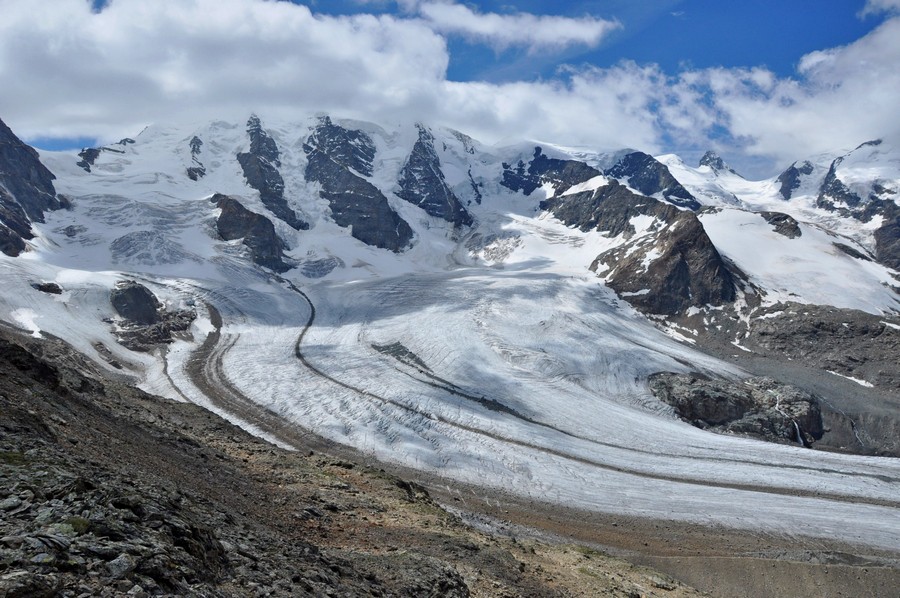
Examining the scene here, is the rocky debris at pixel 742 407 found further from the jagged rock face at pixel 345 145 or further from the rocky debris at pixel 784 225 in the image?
the jagged rock face at pixel 345 145

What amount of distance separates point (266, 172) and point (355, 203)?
2335 centimetres

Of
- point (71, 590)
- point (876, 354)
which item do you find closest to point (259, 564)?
point (71, 590)

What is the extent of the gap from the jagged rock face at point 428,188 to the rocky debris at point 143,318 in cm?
9224

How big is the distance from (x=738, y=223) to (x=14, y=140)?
432 ft

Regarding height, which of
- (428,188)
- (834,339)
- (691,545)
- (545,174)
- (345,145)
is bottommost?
(691,545)

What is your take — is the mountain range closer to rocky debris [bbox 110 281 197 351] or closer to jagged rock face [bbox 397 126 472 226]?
rocky debris [bbox 110 281 197 351]

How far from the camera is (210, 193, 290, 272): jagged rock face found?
111312mm

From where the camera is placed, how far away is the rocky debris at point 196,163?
14850 cm

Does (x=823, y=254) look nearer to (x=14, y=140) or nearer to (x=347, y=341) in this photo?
(x=347, y=341)

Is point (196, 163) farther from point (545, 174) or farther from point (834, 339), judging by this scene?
point (834, 339)

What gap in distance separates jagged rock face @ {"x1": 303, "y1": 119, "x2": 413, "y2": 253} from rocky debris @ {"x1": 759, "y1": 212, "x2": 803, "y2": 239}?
239 feet

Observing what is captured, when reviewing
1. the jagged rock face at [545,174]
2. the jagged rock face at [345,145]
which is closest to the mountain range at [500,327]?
the jagged rock face at [345,145]

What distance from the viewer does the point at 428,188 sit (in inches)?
6732

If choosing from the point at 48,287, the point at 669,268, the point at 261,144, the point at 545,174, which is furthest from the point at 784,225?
the point at 261,144
